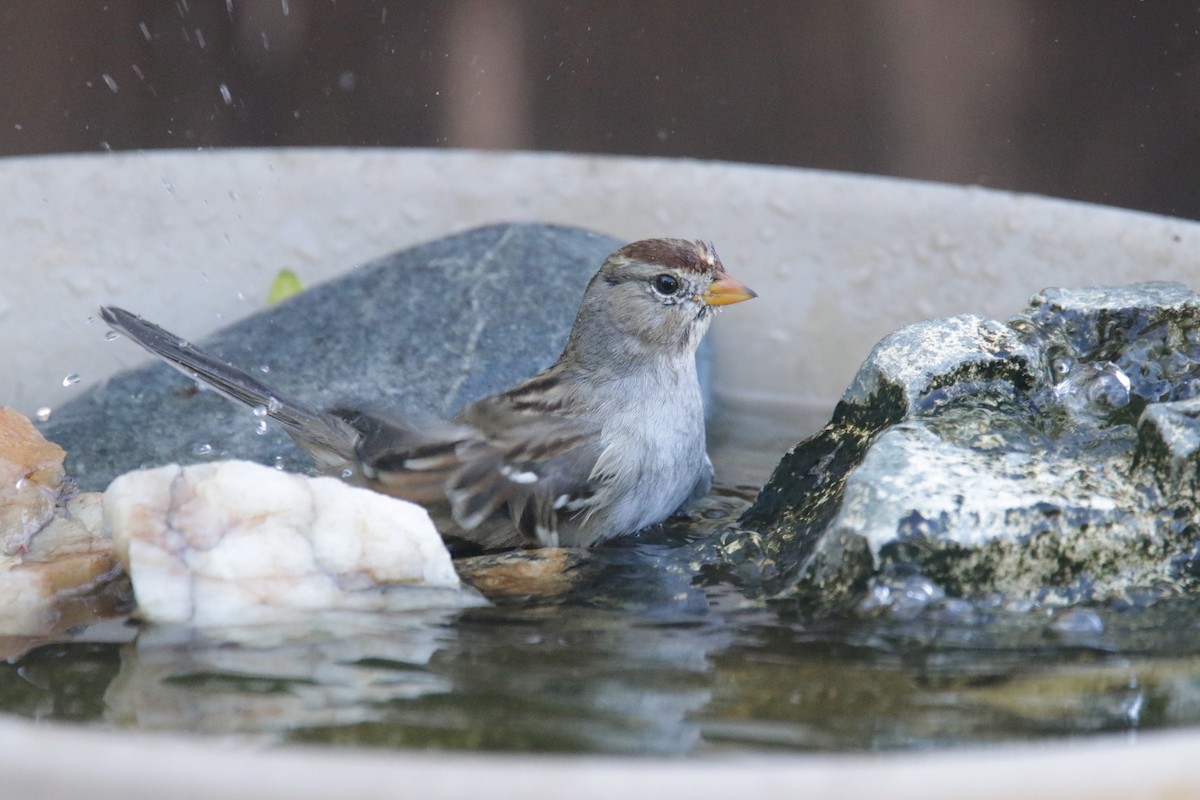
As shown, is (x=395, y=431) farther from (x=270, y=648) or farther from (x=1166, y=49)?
(x=1166, y=49)

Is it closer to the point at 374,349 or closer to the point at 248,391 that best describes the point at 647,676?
the point at 248,391

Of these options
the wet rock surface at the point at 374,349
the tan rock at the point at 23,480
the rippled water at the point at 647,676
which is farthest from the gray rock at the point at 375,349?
the rippled water at the point at 647,676

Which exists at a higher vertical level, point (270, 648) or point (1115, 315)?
point (1115, 315)

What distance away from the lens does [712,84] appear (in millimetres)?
8008

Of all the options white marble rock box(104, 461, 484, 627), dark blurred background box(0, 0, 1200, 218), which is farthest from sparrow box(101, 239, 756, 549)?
dark blurred background box(0, 0, 1200, 218)

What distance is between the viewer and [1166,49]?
756 centimetres

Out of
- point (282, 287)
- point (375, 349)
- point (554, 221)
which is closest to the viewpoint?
point (375, 349)

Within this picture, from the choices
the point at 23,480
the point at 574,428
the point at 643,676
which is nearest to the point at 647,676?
the point at 643,676

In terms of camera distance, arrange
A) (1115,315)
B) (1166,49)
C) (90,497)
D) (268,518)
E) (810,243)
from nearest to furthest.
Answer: (268,518) → (90,497) → (1115,315) → (810,243) → (1166,49)

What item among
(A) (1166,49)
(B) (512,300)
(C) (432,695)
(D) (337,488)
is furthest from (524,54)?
(C) (432,695)

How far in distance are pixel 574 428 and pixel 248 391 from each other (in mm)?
768

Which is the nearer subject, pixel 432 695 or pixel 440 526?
pixel 432 695

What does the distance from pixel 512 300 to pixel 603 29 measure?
13.2ft

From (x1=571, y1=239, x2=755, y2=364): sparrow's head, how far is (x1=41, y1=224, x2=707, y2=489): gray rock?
56 centimetres
